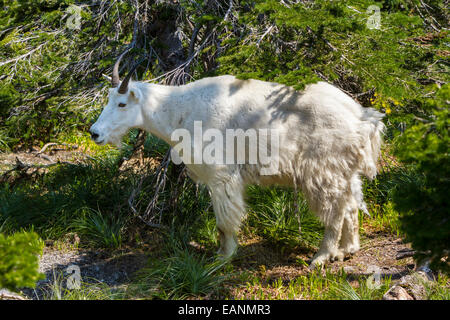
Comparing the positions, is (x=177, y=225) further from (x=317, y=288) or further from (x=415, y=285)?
(x=415, y=285)

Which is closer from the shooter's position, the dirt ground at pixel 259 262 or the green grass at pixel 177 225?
the green grass at pixel 177 225

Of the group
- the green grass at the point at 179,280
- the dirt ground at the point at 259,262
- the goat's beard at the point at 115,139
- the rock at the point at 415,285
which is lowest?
the dirt ground at the point at 259,262

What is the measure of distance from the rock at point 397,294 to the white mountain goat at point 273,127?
1040 mm

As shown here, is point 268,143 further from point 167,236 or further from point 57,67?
point 57,67

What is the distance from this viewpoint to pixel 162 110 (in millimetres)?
5004

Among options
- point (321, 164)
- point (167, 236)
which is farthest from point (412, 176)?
point (167, 236)

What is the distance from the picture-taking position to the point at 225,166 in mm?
4945

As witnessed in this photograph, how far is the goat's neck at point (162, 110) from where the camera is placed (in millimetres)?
4980

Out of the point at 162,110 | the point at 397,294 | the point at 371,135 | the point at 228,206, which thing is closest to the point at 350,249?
the point at 397,294

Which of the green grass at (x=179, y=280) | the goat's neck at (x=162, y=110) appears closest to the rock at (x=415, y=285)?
the green grass at (x=179, y=280)

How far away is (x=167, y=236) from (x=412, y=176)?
3.58 meters

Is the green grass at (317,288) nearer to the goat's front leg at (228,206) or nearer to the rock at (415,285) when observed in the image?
the rock at (415,285)

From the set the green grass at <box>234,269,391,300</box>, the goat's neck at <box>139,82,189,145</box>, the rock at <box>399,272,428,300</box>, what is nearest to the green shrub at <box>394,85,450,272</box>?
the rock at <box>399,272,428,300</box>

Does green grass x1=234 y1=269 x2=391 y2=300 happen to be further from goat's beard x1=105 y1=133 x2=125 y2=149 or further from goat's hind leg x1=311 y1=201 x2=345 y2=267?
goat's beard x1=105 y1=133 x2=125 y2=149
